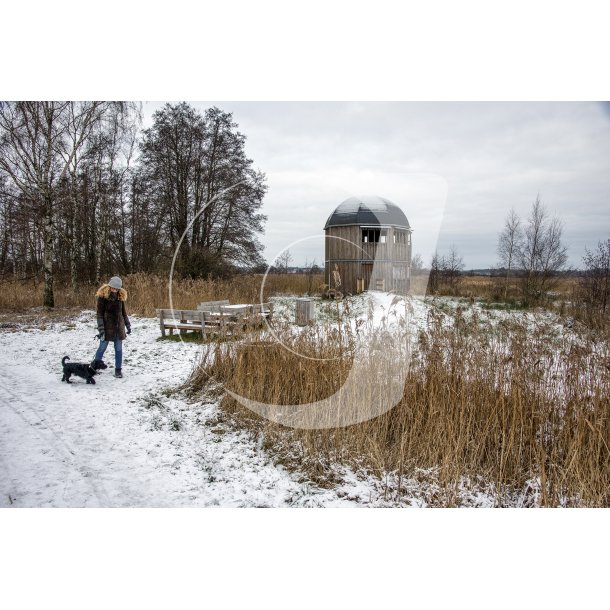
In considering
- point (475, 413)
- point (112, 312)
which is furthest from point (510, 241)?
point (112, 312)

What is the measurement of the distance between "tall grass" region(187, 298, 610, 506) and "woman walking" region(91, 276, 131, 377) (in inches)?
53.5

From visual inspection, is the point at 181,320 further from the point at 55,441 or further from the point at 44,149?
the point at 44,149

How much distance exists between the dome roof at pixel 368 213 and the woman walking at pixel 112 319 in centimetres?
218

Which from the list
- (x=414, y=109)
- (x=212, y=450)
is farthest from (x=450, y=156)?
(x=212, y=450)

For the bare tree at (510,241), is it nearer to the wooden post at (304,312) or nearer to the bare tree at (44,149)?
the wooden post at (304,312)

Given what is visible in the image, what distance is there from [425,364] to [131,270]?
2.83 m

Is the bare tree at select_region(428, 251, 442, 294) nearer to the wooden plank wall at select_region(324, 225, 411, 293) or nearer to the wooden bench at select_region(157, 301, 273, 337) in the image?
the wooden plank wall at select_region(324, 225, 411, 293)

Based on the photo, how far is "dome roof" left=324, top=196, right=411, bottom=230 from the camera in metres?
2.74

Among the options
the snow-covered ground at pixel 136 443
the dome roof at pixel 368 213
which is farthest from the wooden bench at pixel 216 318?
the dome roof at pixel 368 213

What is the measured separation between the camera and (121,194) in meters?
3.25

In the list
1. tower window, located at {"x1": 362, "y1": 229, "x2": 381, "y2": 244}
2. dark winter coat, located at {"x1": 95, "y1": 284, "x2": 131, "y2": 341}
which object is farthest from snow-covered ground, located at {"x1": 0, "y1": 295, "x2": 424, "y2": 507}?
tower window, located at {"x1": 362, "y1": 229, "x2": 381, "y2": 244}

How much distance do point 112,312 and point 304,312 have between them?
2.00 m
